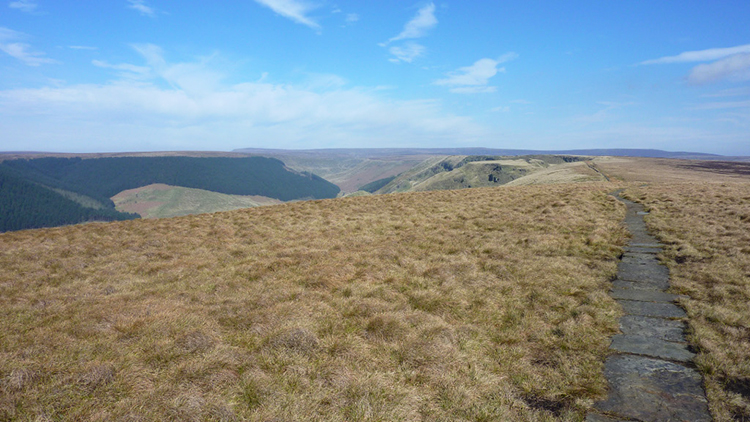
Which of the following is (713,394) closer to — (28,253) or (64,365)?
(64,365)

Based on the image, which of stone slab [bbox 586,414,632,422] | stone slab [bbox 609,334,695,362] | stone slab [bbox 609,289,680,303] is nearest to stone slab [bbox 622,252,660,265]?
stone slab [bbox 609,289,680,303]

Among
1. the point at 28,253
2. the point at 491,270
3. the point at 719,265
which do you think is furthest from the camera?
the point at 28,253

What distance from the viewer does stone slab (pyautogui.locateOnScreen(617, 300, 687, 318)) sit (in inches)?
334

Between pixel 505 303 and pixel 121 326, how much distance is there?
10.2 m

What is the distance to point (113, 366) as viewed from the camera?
6.20m

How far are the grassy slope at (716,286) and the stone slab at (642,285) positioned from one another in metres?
0.28

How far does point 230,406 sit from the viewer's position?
5215mm

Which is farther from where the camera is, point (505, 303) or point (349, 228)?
point (349, 228)

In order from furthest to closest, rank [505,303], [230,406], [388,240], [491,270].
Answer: [388,240]
[491,270]
[505,303]
[230,406]

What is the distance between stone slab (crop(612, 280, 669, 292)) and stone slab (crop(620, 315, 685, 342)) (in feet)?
7.59

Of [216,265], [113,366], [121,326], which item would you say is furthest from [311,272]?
[113,366]

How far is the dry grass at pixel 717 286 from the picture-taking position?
5.69 metres

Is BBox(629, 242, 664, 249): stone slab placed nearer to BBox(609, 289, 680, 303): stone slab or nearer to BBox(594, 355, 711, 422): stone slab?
BBox(609, 289, 680, 303): stone slab

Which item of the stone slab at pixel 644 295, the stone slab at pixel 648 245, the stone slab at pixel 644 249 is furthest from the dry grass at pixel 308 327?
the stone slab at pixel 648 245
